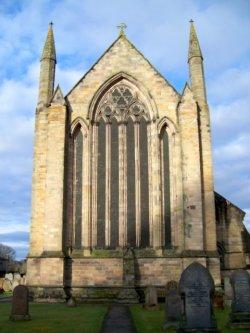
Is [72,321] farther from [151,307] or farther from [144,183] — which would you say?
[144,183]

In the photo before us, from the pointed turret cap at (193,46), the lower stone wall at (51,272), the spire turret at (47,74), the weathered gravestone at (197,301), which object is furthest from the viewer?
the pointed turret cap at (193,46)

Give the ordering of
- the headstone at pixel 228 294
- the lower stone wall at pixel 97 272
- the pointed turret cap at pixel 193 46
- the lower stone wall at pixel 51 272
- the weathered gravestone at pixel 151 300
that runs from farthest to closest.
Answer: the pointed turret cap at pixel 193 46
the lower stone wall at pixel 97 272
the lower stone wall at pixel 51 272
the headstone at pixel 228 294
the weathered gravestone at pixel 151 300

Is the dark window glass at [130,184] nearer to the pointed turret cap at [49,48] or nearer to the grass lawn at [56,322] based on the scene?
the pointed turret cap at [49,48]

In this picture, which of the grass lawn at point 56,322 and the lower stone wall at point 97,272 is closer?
the grass lawn at point 56,322

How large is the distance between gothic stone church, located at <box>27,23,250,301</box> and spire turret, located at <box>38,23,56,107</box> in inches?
2.7

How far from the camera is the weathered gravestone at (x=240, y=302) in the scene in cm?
1223

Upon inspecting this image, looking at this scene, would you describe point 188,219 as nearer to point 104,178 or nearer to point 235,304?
point 104,178

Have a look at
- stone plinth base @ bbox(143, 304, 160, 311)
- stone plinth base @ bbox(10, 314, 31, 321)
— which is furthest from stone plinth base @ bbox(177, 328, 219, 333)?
stone plinth base @ bbox(143, 304, 160, 311)

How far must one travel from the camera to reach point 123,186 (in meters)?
22.5

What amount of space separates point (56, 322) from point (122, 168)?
10.9 metres

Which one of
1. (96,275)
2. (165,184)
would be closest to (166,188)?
(165,184)

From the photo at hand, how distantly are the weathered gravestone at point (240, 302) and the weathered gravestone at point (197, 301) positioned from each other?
2.20m

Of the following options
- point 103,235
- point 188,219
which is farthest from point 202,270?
point 103,235

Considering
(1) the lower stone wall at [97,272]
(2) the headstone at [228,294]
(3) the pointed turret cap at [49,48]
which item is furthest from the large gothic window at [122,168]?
(2) the headstone at [228,294]
